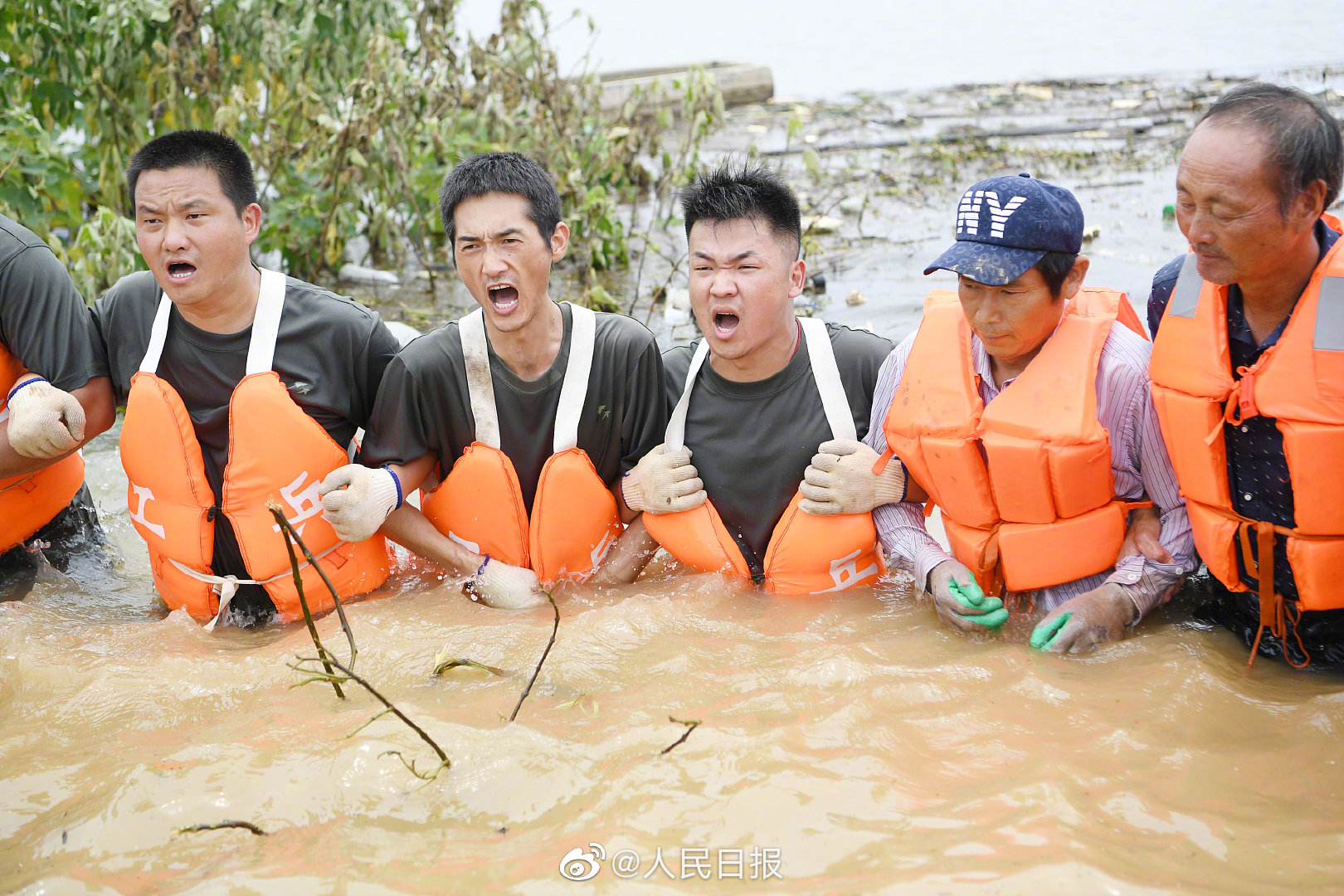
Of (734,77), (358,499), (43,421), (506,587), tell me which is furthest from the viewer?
(734,77)

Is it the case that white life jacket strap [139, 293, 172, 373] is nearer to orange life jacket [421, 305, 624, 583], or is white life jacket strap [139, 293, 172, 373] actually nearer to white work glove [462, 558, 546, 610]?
orange life jacket [421, 305, 624, 583]

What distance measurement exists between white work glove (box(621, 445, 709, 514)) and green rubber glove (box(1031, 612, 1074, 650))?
1.16 m

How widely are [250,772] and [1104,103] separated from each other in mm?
12043

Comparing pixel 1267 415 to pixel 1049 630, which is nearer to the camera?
pixel 1267 415

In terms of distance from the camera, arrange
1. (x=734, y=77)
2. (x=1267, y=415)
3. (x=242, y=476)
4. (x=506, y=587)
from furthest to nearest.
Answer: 1. (x=734, y=77)
2. (x=506, y=587)
3. (x=242, y=476)
4. (x=1267, y=415)

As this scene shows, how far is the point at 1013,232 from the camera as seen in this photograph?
10.2ft

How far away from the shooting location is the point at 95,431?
401cm

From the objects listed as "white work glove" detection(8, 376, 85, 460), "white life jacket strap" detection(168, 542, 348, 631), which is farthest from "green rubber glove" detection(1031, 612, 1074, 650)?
"white work glove" detection(8, 376, 85, 460)

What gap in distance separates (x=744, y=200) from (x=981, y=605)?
146 cm

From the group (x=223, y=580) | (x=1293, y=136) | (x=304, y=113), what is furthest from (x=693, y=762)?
(x=304, y=113)

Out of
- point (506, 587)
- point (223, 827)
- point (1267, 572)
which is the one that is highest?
point (1267, 572)

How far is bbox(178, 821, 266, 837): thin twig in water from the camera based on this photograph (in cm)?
245

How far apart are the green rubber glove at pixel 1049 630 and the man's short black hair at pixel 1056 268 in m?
0.91

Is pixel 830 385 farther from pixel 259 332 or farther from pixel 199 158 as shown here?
pixel 199 158
